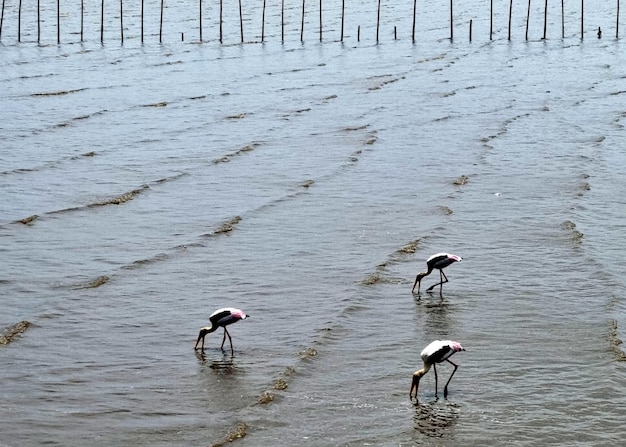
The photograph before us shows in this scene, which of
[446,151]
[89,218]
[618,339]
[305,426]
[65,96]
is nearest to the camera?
[305,426]

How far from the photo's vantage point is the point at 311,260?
24.5m

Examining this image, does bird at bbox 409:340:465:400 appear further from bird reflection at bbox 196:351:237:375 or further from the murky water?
bird reflection at bbox 196:351:237:375

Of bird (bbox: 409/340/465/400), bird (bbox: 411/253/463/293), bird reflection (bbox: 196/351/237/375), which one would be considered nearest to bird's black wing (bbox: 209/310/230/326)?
bird reflection (bbox: 196/351/237/375)

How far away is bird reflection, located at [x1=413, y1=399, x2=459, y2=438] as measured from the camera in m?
15.6

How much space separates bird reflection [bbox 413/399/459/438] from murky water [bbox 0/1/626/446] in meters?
0.04

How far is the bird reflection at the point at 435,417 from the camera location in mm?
15578

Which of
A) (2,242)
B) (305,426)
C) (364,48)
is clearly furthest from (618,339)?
(364,48)

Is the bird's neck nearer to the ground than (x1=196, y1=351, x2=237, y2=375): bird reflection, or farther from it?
farther from it

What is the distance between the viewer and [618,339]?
1914cm

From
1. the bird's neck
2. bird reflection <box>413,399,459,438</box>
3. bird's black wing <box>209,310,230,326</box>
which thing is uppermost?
bird's black wing <box>209,310,230,326</box>

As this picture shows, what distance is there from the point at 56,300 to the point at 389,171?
14.3 m

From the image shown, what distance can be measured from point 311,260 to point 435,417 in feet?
29.4

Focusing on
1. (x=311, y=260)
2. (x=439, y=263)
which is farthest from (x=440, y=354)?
(x=311, y=260)

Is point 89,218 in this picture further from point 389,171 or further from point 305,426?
point 305,426
